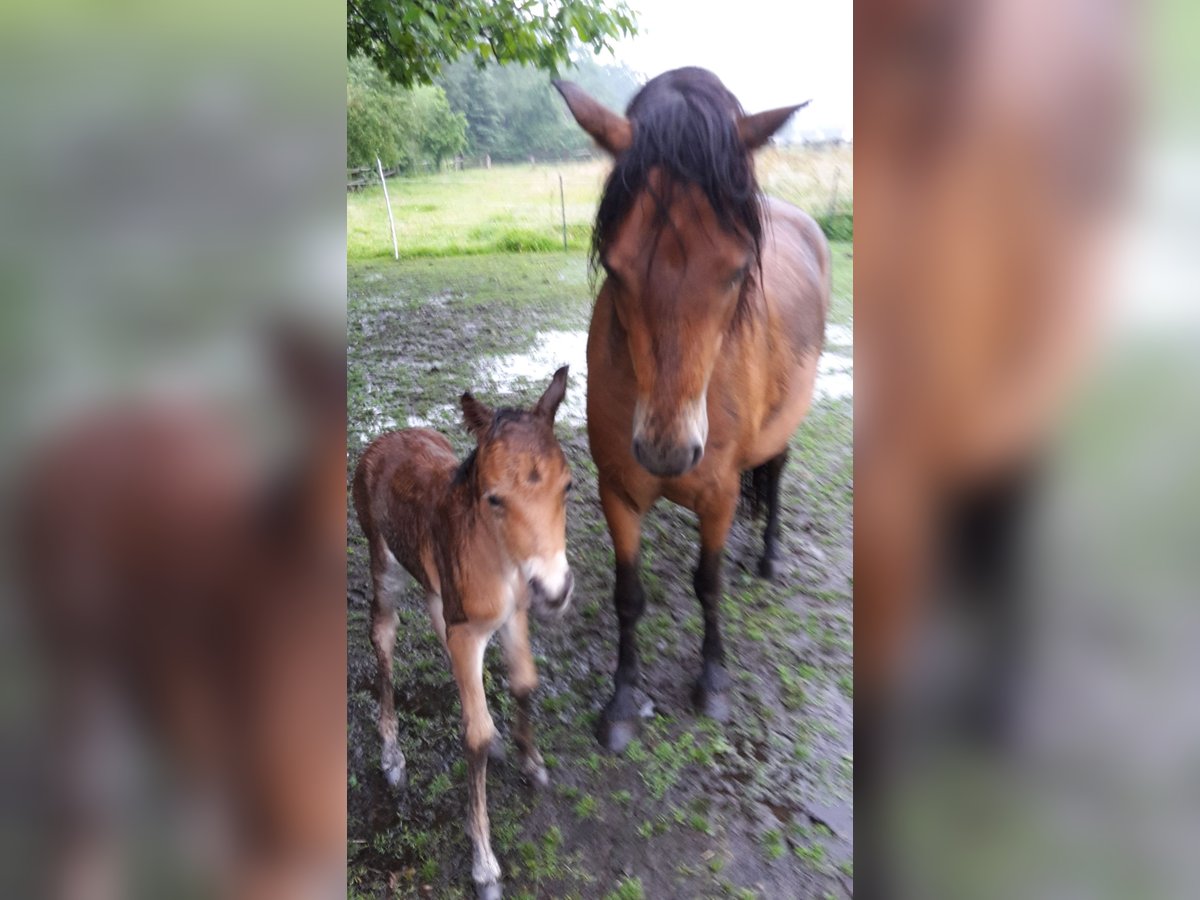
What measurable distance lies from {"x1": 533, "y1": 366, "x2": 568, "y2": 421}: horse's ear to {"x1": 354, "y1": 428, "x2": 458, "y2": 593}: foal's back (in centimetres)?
25

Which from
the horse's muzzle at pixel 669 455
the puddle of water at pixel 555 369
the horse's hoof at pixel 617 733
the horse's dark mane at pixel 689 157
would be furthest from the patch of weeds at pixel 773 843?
the horse's dark mane at pixel 689 157

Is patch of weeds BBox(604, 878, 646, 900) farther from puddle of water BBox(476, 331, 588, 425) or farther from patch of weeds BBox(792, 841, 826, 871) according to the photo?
puddle of water BBox(476, 331, 588, 425)

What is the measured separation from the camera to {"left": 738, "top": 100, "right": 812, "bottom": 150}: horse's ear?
52.4 inches

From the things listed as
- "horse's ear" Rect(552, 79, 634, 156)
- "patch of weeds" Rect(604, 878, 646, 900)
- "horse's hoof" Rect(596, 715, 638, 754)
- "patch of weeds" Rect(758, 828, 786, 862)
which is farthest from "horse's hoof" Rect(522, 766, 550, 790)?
"horse's ear" Rect(552, 79, 634, 156)

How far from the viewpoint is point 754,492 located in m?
1.53

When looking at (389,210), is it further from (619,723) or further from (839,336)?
(619,723)

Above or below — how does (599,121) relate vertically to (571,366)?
above

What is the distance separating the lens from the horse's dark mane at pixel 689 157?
51.8 inches

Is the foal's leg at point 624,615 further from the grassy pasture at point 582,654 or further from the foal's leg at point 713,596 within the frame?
the foal's leg at point 713,596

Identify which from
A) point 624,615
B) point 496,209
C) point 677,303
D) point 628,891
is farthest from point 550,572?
point 496,209

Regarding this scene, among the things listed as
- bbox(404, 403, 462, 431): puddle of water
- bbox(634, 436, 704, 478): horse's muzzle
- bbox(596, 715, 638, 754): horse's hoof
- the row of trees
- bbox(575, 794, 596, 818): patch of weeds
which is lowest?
bbox(575, 794, 596, 818): patch of weeds

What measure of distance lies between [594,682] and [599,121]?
1.19 metres
